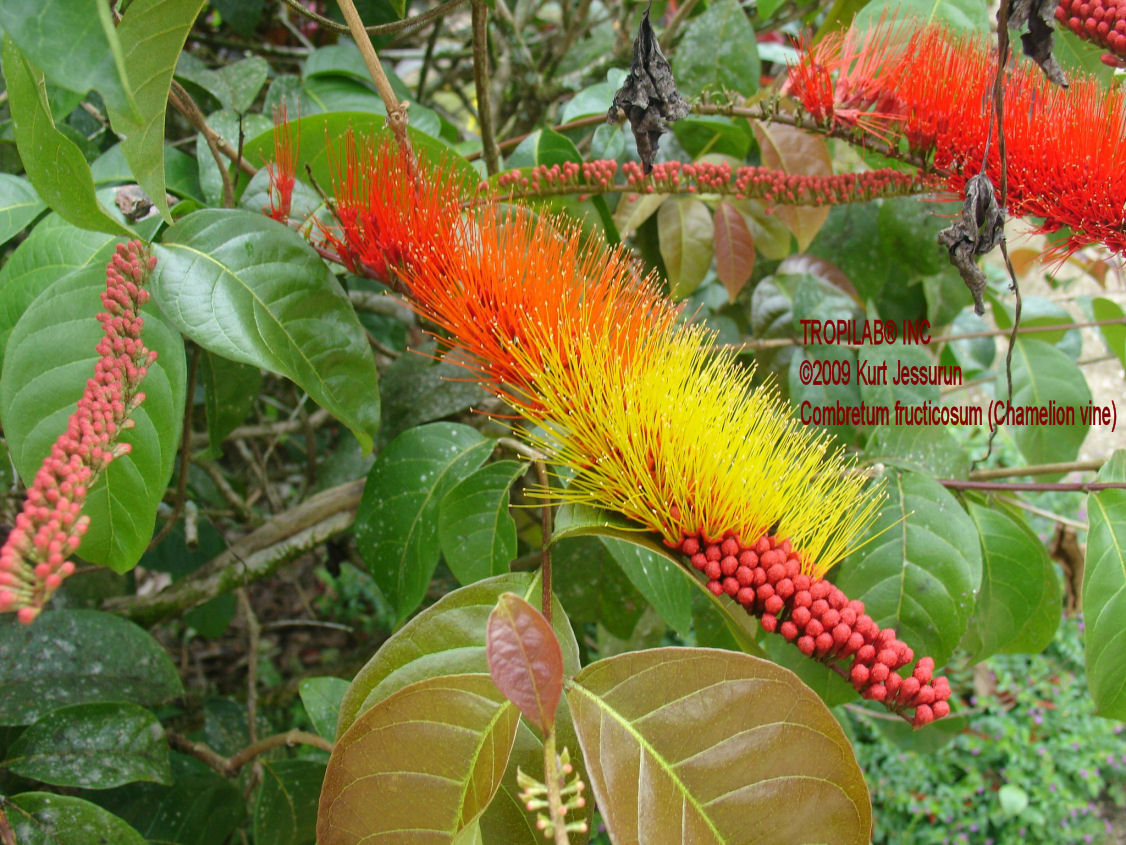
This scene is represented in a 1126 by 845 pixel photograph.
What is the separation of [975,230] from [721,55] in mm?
541

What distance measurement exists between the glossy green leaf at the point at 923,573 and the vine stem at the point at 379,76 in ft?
1.62

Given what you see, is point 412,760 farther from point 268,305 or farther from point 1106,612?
point 1106,612

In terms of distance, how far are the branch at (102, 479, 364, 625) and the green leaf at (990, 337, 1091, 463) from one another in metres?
0.82

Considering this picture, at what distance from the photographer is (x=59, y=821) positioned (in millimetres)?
612

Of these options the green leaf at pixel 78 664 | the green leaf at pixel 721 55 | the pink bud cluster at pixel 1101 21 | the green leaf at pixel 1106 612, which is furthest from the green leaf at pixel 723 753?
the green leaf at pixel 721 55

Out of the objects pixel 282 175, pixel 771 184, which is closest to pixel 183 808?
pixel 282 175

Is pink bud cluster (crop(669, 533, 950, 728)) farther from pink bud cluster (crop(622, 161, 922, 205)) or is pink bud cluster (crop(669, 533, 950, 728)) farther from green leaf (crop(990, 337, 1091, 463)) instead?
green leaf (crop(990, 337, 1091, 463))

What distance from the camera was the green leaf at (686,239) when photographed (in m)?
0.99

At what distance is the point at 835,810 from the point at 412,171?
1.76 ft

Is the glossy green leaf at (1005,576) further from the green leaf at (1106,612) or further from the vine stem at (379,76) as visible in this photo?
the vine stem at (379,76)

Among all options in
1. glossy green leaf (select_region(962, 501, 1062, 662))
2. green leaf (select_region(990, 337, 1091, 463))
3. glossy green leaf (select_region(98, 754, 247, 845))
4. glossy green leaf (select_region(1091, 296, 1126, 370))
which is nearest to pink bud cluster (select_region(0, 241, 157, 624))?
glossy green leaf (select_region(98, 754, 247, 845))

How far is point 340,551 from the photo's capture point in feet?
4.03

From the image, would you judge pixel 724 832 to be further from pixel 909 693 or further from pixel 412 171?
pixel 412 171

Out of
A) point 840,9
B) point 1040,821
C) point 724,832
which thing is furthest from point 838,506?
point 1040,821
